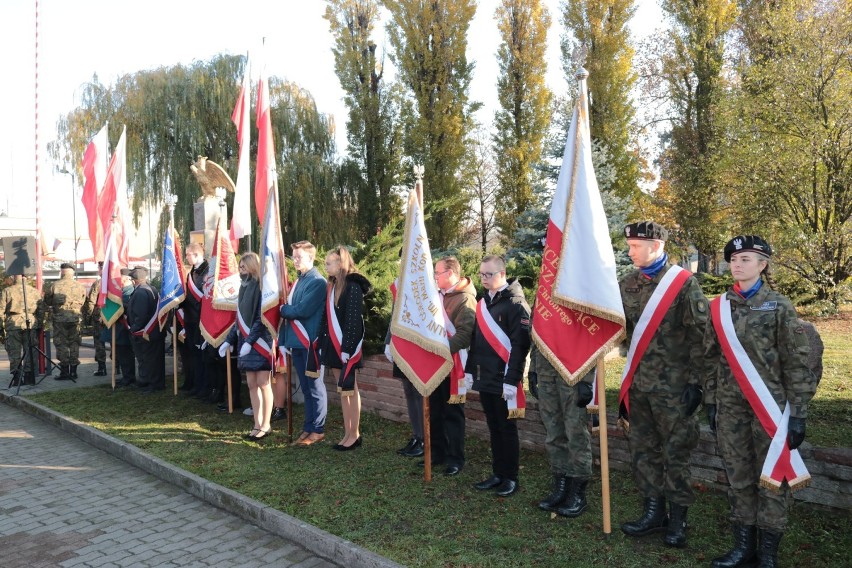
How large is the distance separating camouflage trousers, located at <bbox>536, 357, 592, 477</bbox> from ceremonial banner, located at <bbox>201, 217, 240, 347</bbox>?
200 inches

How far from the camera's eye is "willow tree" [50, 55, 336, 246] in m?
20.5

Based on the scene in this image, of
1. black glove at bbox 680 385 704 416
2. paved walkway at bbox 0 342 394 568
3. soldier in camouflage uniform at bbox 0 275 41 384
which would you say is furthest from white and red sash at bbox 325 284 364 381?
soldier in camouflage uniform at bbox 0 275 41 384

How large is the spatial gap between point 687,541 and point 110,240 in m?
10.4

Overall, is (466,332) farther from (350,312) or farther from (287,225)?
(287,225)

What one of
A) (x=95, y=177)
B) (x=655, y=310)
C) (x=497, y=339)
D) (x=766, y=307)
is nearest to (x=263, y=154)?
(x=497, y=339)

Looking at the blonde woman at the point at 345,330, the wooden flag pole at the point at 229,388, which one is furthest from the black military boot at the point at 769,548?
the wooden flag pole at the point at 229,388

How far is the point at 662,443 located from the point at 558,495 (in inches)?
38.9

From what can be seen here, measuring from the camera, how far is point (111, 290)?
35.5 ft

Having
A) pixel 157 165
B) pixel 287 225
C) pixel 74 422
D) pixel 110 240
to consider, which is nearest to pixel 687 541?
pixel 74 422

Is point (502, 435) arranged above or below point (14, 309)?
below

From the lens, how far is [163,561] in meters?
4.50

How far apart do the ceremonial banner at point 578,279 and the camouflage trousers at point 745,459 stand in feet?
2.84

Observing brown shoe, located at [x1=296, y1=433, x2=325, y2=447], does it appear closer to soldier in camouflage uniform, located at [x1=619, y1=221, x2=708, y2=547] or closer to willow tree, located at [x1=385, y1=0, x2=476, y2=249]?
soldier in camouflage uniform, located at [x1=619, y1=221, x2=708, y2=547]

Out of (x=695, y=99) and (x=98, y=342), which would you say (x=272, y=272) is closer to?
(x=98, y=342)
